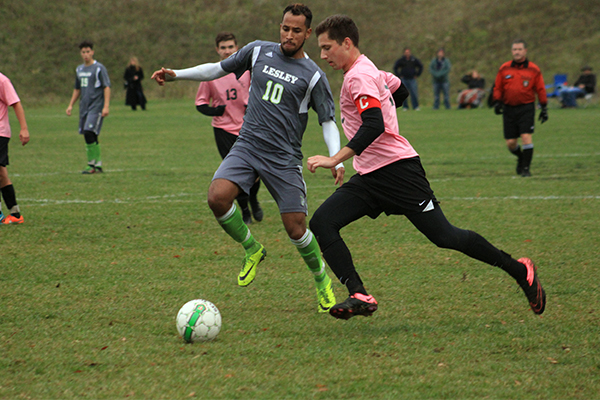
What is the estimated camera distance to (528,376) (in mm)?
3533

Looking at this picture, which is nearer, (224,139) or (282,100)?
(282,100)

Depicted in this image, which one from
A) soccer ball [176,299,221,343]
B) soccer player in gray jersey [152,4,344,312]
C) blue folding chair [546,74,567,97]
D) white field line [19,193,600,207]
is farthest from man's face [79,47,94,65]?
blue folding chair [546,74,567,97]

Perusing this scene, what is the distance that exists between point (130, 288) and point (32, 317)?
2.83ft

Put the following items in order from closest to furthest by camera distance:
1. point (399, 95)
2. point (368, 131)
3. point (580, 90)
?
1. point (368, 131)
2. point (399, 95)
3. point (580, 90)

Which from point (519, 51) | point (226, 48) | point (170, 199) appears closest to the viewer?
→ point (226, 48)

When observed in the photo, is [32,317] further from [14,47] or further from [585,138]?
[14,47]

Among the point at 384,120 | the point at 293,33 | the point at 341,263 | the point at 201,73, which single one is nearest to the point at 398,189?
the point at 384,120

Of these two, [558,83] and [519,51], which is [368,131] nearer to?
[519,51]

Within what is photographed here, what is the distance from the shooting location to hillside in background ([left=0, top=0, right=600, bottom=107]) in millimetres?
38375

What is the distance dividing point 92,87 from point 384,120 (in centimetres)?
932

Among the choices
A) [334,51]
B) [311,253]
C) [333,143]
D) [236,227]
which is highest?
[334,51]

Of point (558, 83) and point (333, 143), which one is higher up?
point (333, 143)

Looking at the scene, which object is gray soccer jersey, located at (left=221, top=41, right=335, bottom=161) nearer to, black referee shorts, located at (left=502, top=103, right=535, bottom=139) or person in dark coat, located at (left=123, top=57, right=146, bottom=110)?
black referee shorts, located at (left=502, top=103, right=535, bottom=139)

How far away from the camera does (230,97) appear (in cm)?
791
